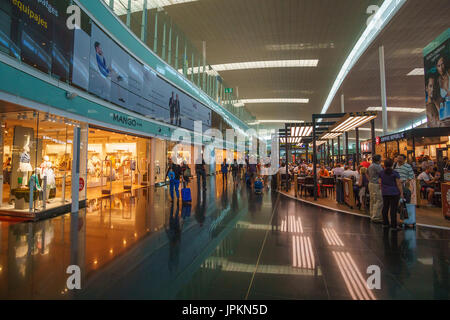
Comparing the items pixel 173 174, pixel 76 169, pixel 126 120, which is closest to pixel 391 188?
pixel 173 174

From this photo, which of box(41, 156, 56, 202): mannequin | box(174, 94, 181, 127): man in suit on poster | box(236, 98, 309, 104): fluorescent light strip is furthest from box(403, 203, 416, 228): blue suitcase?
box(236, 98, 309, 104): fluorescent light strip

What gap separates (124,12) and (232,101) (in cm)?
1962

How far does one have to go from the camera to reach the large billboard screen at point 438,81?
9.83 meters

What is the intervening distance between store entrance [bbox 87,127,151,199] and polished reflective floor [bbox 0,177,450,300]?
23.3 ft

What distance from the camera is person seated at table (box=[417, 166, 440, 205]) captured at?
7.70 metres

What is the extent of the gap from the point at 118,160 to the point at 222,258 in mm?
12020

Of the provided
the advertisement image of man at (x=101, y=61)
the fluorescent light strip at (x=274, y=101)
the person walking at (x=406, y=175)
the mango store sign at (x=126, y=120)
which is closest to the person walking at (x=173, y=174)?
the mango store sign at (x=126, y=120)

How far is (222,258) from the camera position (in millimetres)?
3254

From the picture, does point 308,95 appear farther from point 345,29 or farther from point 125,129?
point 125,129

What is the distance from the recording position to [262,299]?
2.28m

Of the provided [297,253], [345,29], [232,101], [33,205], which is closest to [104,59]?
[33,205]

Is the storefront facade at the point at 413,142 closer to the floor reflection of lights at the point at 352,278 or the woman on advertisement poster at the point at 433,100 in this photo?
the woman on advertisement poster at the point at 433,100

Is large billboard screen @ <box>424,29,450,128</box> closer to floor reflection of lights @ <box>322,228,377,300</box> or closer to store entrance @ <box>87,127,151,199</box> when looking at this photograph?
floor reflection of lights @ <box>322,228,377,300</box>

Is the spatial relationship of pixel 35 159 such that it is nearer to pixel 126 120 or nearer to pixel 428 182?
pixel 126 120
